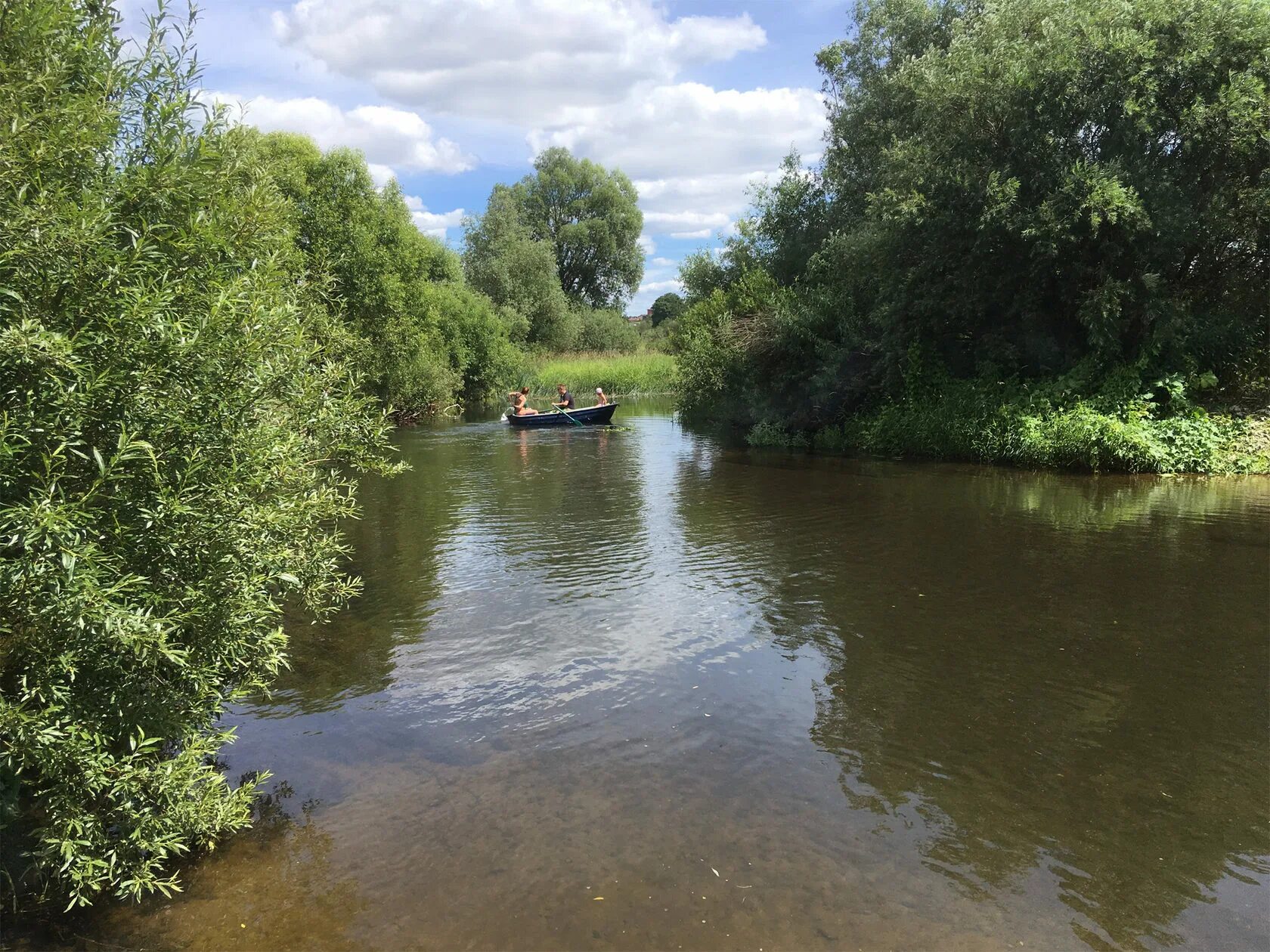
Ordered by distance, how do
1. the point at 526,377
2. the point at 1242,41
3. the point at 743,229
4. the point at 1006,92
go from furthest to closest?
the point at 526,377, the point at 743,229, the point at 1006,92, the point at 1242,41

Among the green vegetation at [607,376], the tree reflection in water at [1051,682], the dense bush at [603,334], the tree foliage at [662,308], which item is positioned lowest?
the tree reflection in water at [1051,682]

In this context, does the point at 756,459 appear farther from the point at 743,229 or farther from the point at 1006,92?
the point at 743,229

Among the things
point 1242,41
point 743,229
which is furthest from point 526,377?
point 1242,41

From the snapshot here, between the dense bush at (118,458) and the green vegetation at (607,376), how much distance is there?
4557 centimetres

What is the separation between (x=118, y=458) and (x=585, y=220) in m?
66.2

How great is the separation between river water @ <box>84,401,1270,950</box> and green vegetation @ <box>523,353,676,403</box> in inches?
1574

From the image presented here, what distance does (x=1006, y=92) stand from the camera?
1794cm

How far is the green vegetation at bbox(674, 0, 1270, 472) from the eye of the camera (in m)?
16.3

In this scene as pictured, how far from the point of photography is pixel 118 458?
3.69 meters

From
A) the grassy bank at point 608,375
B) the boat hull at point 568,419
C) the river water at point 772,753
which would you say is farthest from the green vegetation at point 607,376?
the river water at point 772,753

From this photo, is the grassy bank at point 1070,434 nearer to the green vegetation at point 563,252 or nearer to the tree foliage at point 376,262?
the tree foliage at point 376,262

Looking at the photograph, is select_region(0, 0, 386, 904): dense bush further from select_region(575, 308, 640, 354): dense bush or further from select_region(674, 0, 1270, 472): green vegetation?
select_region(575, 308, 640, 354): dense bush

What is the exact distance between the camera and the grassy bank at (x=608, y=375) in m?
51.8

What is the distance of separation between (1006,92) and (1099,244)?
389cm
